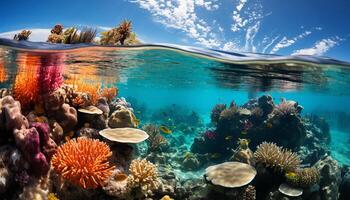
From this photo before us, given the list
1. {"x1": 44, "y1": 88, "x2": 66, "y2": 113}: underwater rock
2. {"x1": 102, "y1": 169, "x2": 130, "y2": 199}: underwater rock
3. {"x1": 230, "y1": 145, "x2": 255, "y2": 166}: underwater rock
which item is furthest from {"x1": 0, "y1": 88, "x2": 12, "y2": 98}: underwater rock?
{"x1": 230, "y1": 145, "x2": 255, "y2": 166}: underwater rock

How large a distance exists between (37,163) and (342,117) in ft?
173

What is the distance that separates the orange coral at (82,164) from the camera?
5844mm

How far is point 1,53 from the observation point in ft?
52.6

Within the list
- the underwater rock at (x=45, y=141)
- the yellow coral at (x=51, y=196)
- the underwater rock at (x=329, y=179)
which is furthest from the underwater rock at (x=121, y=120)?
the underwater rock at (x=329, y=179)

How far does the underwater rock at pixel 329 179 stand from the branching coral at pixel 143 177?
744cm

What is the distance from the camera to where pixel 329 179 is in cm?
1077

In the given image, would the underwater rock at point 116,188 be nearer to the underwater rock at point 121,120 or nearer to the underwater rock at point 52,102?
the underwater rock at point 121,120

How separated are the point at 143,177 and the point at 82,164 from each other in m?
1.53

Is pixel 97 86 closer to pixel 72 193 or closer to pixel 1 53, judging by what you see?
pixel 72 193

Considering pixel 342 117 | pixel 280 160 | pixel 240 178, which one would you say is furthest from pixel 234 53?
pixel 342 117

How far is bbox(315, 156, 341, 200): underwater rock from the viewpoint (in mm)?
10438

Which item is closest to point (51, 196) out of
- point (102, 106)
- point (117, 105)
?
point (102, 106)

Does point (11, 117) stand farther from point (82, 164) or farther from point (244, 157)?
point (244, 157)

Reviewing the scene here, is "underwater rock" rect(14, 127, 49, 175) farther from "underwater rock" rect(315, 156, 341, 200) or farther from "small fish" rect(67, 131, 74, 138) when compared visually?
"underwater rock" rect(315, 156, 341, 200)
